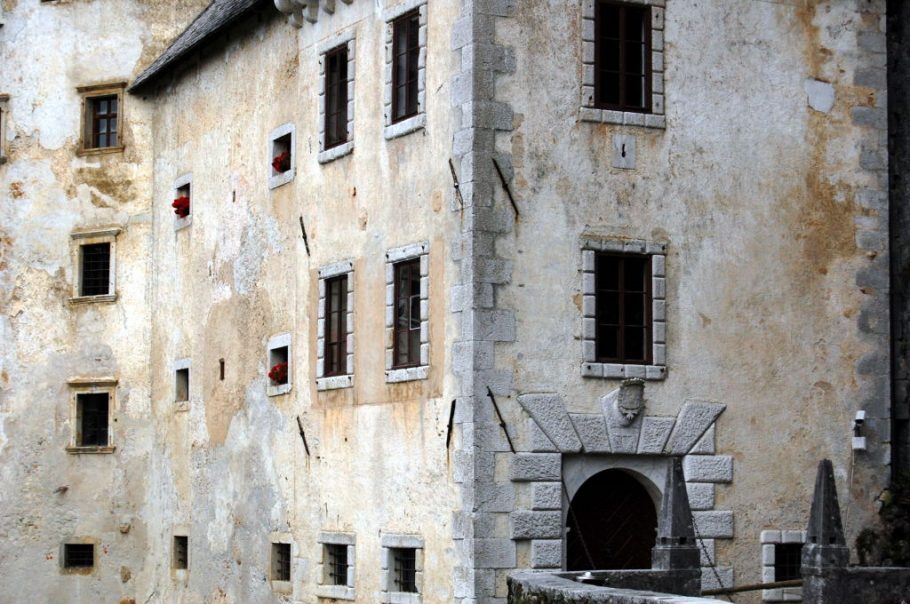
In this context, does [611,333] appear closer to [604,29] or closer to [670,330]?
[670,330]

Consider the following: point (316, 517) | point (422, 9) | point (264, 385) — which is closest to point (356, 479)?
point (316, 517)

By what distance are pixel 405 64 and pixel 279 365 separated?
5.29 m

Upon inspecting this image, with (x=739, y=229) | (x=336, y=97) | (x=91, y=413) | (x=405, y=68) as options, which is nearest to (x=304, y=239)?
(x=336, y=97)

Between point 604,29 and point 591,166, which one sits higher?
point 604,29

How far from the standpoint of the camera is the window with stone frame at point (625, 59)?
24.1 metres

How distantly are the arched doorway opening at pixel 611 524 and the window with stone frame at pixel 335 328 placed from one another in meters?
3.84

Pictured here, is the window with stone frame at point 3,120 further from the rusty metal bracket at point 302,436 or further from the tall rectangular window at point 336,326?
the tall rectangular window at point 336,326

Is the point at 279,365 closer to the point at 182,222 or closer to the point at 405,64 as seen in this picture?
the point at 182,222

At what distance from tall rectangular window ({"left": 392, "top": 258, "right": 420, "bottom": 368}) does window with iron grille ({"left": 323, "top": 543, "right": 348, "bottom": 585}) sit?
3.07m

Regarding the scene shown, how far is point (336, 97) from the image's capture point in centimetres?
2705

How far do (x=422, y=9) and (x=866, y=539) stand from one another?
861 centimetres

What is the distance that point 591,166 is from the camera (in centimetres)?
2403

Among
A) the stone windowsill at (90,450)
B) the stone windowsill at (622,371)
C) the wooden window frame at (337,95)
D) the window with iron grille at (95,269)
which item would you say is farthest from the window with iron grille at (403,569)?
the window with iron grille at (95,269)

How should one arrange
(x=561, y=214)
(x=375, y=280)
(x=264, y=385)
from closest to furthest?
(x=561, y=214), (x=375, y=280), (x=264, y=385)
